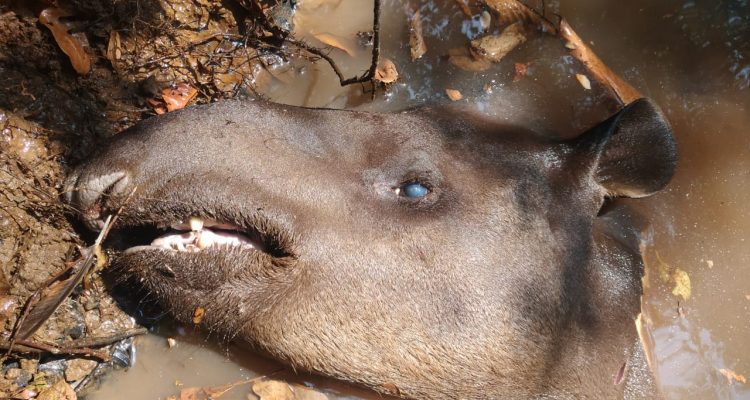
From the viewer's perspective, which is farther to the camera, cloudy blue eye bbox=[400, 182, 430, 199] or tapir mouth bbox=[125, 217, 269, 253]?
cloudy blue eye bbox=[400, 182, 430, 199]

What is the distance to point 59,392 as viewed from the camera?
12.9ft

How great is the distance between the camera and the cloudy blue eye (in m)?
3.75

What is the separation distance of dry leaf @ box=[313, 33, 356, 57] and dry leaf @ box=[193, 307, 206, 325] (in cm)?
257

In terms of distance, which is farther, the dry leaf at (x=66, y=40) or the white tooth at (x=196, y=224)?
the dry leaf at (x=66, y=40)

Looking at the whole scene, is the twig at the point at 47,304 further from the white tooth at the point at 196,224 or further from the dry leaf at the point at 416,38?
the dry leaf at the point at 416,38

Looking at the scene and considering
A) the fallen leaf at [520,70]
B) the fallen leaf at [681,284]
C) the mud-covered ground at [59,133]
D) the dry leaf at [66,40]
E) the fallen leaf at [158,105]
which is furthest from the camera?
the fallen leaf at [520,70]

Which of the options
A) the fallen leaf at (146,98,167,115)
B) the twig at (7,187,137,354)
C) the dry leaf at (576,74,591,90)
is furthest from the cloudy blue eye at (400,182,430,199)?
the dry leaf at (576,74,591,90)

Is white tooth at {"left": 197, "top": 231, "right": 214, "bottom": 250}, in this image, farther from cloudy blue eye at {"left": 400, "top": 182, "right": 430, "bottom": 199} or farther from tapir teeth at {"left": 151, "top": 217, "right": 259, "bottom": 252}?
cloudy blue eye at {"left": 400, "top": 182, "right": 430, "bottom": 199}

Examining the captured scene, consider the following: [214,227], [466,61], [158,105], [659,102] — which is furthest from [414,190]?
[659,102]

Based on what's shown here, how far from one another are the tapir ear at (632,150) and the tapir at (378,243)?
0.01 meters

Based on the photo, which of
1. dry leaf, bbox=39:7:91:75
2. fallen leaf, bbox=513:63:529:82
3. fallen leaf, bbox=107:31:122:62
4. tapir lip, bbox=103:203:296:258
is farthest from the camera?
fallen leaf, bbox=513:63:529:82

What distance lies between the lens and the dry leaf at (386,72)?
5.13 meters

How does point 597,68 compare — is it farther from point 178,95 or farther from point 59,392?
point 59,392

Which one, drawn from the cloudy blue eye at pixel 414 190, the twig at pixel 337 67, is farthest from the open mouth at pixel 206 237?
the twig at pixel 337 67
